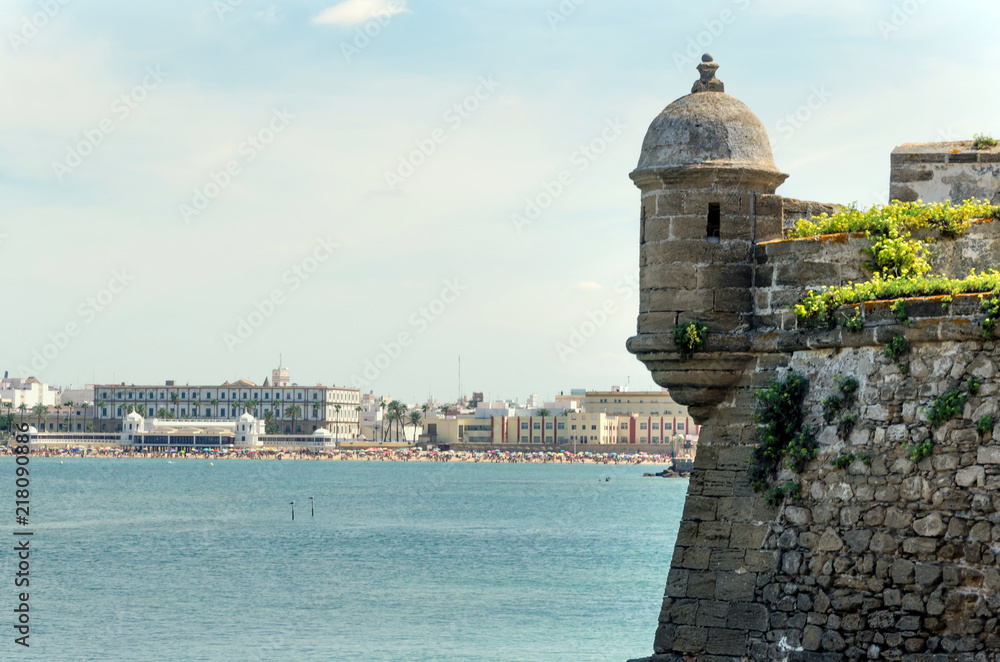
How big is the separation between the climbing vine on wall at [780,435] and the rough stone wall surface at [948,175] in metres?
2.37

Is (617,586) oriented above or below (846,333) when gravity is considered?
below

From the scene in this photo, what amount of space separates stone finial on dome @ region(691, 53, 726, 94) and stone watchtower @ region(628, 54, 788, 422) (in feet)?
0.68

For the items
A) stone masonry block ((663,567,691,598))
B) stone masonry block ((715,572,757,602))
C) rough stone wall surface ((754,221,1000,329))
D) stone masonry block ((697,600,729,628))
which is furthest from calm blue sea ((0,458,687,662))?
rough stone wall surface ((754,221,1000,329))

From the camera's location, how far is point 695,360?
11000 millimetres

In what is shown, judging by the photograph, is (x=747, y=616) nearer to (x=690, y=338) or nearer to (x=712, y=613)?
(x=712, y=613)

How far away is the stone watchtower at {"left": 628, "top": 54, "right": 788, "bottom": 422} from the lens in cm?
1102

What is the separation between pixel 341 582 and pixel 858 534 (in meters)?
35.4

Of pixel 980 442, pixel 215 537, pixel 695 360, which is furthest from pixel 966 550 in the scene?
pixel 215 537

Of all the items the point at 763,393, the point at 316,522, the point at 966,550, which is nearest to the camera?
the point at 966,550

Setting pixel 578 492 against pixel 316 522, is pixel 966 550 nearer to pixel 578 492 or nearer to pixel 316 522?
pixel 316 522

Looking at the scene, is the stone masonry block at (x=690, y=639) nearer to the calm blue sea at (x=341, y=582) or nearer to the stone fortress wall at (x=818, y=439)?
the stone fortress wall at (x=818, y=439)

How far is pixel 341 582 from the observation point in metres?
43.4

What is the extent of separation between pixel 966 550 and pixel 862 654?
44.1 inches

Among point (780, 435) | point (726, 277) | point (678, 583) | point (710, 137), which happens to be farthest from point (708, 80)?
point (678, 583)
